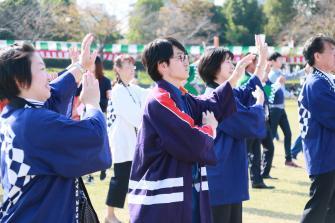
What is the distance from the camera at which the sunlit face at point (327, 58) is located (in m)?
5.58

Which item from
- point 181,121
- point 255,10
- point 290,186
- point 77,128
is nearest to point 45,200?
point 77,128

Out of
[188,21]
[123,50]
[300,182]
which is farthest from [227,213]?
Result: [188,21]

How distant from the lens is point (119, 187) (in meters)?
6.79

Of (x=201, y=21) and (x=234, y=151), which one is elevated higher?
(x=234, y=151)

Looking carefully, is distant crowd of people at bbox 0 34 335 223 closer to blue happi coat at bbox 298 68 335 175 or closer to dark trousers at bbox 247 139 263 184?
blue happi coat at bbox 298 68 335 175

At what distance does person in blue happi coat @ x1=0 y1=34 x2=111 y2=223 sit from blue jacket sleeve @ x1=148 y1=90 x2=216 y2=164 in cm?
55

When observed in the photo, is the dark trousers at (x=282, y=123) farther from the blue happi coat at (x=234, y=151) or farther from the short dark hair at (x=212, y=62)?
the short dark hair at (x=212, y=62)

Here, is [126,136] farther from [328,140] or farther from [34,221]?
[34,221]

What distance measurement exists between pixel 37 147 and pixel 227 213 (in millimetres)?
2324

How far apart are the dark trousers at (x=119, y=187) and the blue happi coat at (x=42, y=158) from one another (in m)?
3.54

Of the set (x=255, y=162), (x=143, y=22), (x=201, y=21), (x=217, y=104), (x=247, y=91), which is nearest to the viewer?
(x=217, y=104)

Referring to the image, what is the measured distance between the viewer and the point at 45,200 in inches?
122

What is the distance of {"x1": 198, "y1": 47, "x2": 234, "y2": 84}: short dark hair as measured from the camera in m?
4.97

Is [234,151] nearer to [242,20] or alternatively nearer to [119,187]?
[119,187]
